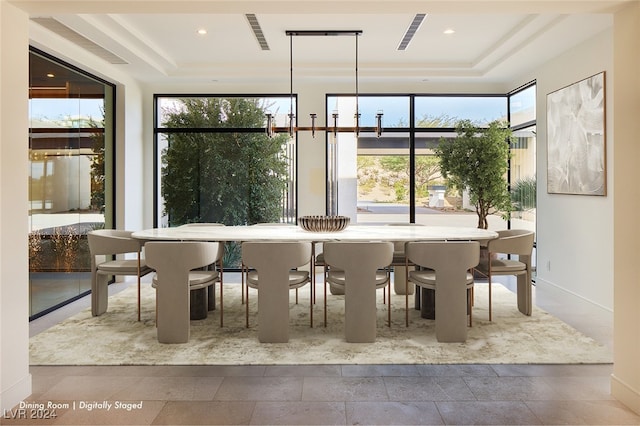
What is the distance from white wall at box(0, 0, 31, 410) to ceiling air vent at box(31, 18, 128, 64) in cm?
195

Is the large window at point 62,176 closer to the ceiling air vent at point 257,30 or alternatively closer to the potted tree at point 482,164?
the ceiling air vent at point 257,30

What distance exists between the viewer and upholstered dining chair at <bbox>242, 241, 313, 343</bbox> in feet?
12.4

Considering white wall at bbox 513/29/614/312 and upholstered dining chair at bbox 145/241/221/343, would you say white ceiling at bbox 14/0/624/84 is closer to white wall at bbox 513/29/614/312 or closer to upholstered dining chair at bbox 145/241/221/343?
white wall at bbox 513/29/614/312

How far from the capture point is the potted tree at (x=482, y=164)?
6.33m

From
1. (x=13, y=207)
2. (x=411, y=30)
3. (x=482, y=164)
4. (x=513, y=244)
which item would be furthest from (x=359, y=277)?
(x=482, y=164)

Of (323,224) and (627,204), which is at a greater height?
(627,204)

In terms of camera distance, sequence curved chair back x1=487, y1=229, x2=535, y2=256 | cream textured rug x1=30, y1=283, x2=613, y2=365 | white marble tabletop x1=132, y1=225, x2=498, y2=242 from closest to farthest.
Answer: cream textured rug x1=30, y1=283, x2=613, y2=365, white marble tabletop x1=132, y1=225, x2=498, y2=242, curved chair back x1=487, y1=229, x2=535, y2=256

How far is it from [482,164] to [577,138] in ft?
4.37

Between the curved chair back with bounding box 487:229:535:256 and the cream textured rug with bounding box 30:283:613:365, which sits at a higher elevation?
the curved chair back with bounding box 487:229:535:256

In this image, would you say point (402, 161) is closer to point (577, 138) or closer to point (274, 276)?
point (577, 138)

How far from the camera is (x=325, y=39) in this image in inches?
215

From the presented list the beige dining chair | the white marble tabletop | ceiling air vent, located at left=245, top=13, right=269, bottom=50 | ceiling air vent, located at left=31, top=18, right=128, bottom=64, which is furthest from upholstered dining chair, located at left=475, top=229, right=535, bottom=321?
ceiling air vent, located at left=31, top=18, right=128, bottom=64

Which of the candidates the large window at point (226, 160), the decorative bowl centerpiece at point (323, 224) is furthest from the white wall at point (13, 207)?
the large window at point (226, 160)

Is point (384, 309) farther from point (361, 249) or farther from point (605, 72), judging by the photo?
point (605, 72)
